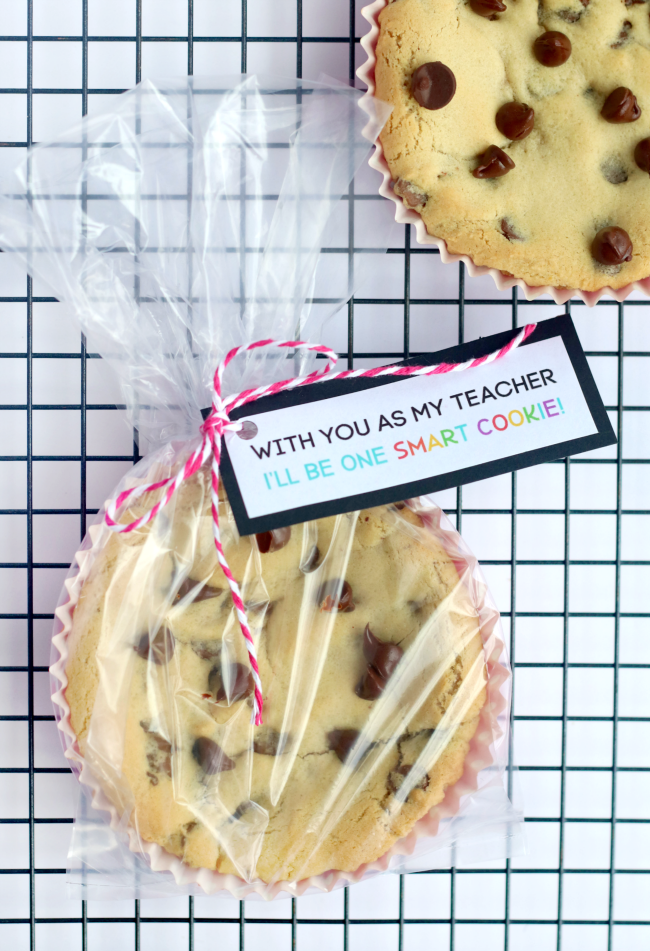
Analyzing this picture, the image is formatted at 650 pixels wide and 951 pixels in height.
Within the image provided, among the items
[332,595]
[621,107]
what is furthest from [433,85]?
[332,595]

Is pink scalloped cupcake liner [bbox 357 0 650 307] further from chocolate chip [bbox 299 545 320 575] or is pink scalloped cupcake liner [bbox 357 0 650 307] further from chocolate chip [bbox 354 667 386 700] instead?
chocolate chip [bbox 354 667 386 700]

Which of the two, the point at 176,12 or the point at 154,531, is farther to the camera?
the point at 176,12

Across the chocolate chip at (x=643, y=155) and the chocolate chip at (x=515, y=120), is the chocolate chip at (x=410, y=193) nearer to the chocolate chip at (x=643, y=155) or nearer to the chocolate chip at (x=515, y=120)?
the chocolate chip at (x=515, y=120)

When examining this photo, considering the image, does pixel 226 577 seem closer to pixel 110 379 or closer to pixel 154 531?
pixel 154 531

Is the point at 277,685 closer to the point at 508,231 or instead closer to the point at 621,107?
the point at 508,231

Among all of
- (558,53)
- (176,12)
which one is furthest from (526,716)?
(176,12)

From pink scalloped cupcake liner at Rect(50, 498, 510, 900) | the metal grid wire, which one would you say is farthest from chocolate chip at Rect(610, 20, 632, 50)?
pink scalloped cupcake liner at Rect(50, 498, 510, 900)
